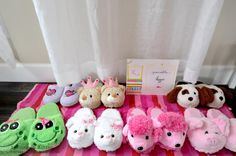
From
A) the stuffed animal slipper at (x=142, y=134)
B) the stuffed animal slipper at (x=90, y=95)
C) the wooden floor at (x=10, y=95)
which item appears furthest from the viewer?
the wooden floor at (x=10, y=95)

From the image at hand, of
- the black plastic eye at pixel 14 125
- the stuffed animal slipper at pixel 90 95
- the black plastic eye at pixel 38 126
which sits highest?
the stuffed animal slipper at pixel 90 95

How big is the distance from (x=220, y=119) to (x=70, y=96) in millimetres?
751

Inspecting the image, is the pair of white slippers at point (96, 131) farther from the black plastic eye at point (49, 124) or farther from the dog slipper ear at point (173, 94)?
the dog slipper ear at point (173, 94)

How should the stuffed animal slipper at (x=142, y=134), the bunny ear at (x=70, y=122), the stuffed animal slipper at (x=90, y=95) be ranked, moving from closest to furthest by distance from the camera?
1. the stuffed animal slipper at (x=142, y=134)
2. the bunny ear at (x=70, y=122)
3. the stuffed animal slipper at (x=90, y=95)

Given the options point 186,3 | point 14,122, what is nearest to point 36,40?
point 14,122

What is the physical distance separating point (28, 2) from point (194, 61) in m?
0.87

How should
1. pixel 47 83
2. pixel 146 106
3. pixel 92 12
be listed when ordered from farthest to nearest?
pixel 47 83, pixel 146 106, pixel 92 12

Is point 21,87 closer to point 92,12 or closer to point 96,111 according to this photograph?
point 96,111

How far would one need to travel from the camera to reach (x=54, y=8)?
740mm

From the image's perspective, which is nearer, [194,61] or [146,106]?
[194,61]

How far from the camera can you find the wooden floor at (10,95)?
1.04 metres

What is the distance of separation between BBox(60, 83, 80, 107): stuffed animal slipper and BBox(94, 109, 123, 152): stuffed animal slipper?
7.7 inches

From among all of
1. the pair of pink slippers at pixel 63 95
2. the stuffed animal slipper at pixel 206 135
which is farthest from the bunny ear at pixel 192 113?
the pair of pink slippers at pixel 63 95

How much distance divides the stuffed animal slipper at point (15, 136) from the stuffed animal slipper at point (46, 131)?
0.09 feet
